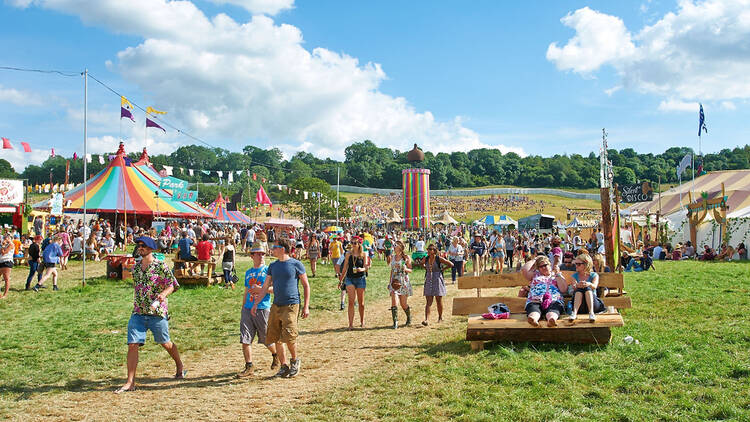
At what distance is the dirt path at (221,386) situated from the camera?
4.97 metres

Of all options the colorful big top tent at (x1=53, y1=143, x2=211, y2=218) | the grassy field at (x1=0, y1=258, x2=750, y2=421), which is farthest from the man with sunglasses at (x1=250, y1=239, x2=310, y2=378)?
the colorful big top tent at (x1=53, y1=143, x2=211, y2=218)

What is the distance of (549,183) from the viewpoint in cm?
12131

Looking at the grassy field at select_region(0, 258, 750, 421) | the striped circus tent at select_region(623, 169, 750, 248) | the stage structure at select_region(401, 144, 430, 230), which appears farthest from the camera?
the stage structure at select_region(401, 144, 430, 230)

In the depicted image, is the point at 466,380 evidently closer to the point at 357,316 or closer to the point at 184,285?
the point at 357,316

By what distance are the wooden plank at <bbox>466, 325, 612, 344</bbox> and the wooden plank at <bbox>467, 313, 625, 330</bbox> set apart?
0.12 ft

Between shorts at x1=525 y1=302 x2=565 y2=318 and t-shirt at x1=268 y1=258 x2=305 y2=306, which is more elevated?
t-shirt at x1=268 y1=258 x2=305 y2=306

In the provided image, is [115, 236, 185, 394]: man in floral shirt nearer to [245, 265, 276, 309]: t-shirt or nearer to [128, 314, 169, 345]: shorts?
[128, 314, 169, 345]: shorts

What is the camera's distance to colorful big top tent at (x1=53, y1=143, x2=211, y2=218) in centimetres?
3062

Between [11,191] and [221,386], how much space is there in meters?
26.1

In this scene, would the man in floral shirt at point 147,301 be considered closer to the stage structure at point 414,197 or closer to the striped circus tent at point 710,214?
the striped circus tent at point 710,214

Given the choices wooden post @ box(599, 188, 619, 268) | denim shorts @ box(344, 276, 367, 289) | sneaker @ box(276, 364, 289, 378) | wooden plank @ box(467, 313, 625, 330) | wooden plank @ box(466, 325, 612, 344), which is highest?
wooden post @ box(599, 188, 619, 268)

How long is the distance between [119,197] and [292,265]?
94.4 ft

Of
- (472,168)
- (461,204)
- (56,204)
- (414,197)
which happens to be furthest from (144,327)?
(472,168)

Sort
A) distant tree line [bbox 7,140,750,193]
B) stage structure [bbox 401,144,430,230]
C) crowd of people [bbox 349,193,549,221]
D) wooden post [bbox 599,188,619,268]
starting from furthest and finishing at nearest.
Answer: distant tree line [bbox 7,140,750,193]
crowd of people [bbox 349,193,549,221]
stage structure [bbox 401,144,430,230]
wooden post [bbox 599,188,619,268]
